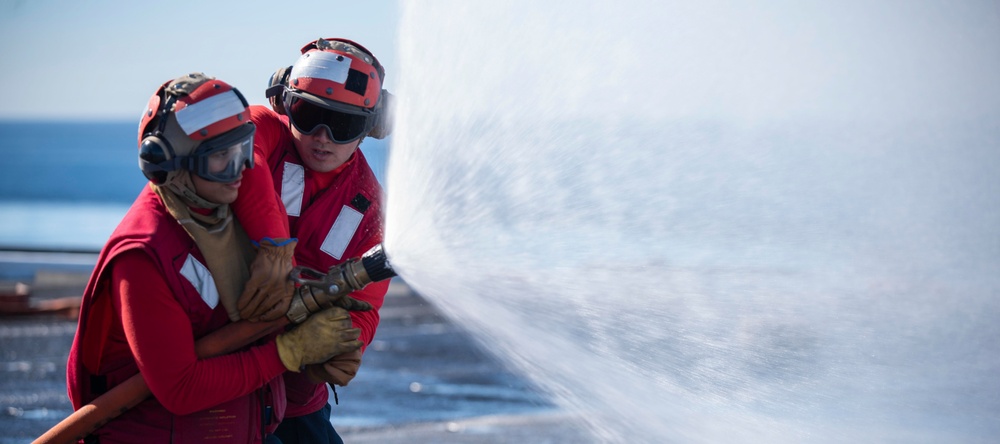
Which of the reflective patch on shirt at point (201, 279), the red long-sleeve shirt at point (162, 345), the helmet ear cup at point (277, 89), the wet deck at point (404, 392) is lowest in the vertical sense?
the wet deck at point (404, 392)

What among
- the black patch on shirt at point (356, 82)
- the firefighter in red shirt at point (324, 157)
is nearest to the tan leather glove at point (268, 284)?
the firefighter in red shirt at point (324, 157)

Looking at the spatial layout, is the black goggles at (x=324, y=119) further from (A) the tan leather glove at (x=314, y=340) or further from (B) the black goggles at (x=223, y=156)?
(A) the tan leather glove at (x=314, y=340)

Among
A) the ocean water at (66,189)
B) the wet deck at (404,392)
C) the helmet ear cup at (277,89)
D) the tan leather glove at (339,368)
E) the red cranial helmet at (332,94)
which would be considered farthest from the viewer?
the ocean water at (66,189)

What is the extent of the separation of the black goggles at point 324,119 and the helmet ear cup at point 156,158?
1.92 ft

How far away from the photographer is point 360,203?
9.33 ft

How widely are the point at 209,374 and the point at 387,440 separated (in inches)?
127

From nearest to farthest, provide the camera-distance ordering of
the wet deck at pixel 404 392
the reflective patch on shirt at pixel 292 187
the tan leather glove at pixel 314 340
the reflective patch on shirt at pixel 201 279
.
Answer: the reflective patch on shirt at pixel 201 279 → the tan leather glove at pixel 314 340 → the reflective patch on shirt at pixel 292 187 → the wet deck at pixel 404 392

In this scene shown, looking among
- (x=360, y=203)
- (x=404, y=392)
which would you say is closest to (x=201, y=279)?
(x=360, y=203)

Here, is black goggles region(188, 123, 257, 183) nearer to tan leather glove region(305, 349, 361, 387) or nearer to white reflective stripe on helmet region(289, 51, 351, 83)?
white reflective stripe on helmet region(289, 51, 351, 83)

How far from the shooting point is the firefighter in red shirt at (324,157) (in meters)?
2.67

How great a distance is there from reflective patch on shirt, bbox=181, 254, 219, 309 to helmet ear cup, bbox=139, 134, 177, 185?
22 centimetres

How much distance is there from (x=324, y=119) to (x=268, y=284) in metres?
0.62

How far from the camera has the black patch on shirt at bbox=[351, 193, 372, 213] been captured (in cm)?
283

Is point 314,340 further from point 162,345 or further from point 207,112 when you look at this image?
point 207,112
